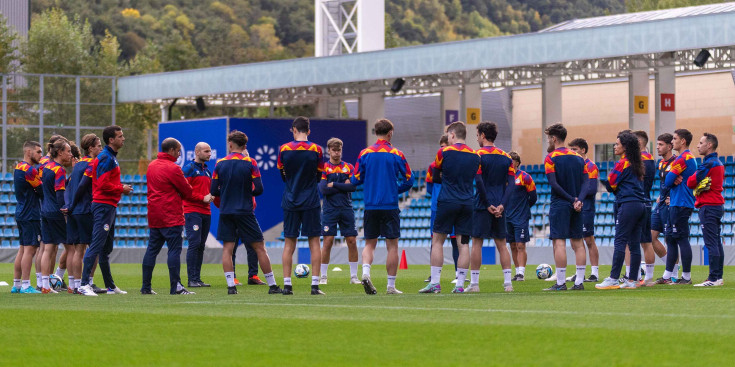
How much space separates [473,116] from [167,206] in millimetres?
24851

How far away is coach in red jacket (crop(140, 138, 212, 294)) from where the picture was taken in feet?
48.6

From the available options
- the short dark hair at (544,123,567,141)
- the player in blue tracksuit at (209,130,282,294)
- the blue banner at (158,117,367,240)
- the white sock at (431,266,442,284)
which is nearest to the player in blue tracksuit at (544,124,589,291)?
the short dark hair at (544,123,567,141)

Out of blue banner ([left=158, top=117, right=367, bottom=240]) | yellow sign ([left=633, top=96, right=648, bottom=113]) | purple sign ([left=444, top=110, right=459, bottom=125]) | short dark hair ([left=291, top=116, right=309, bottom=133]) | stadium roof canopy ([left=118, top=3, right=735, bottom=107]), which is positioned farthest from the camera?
purple sign ([left=444, top=110, right=459, bottom=125])

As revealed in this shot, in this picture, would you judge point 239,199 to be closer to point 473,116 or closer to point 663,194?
point 663,194

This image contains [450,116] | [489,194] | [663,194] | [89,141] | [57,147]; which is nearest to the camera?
[489,194]

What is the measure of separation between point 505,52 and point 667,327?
2394 centimetres

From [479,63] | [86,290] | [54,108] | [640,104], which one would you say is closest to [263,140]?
[54,108]

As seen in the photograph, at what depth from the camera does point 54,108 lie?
42812mm

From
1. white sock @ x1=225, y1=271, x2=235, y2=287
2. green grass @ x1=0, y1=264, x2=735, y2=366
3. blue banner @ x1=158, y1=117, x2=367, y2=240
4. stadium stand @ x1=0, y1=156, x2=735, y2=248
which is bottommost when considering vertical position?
green grass @ x1=0, y1=264, x2=735, y2=366

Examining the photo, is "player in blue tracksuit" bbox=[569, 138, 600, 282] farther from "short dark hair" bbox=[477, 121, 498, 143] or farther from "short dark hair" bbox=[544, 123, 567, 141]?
"short dark hair" bbox=[477, 121, 498, 143]

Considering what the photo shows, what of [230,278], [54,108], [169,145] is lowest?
[230,278]

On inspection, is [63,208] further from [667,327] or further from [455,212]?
[667,327]

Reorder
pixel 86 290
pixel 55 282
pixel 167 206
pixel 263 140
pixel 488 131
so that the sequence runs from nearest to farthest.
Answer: pixel 488 131
pixel 167 206
pixel 86 290
pixel 55 282
pixel 263 140

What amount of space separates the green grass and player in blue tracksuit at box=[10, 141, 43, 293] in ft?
8.90
